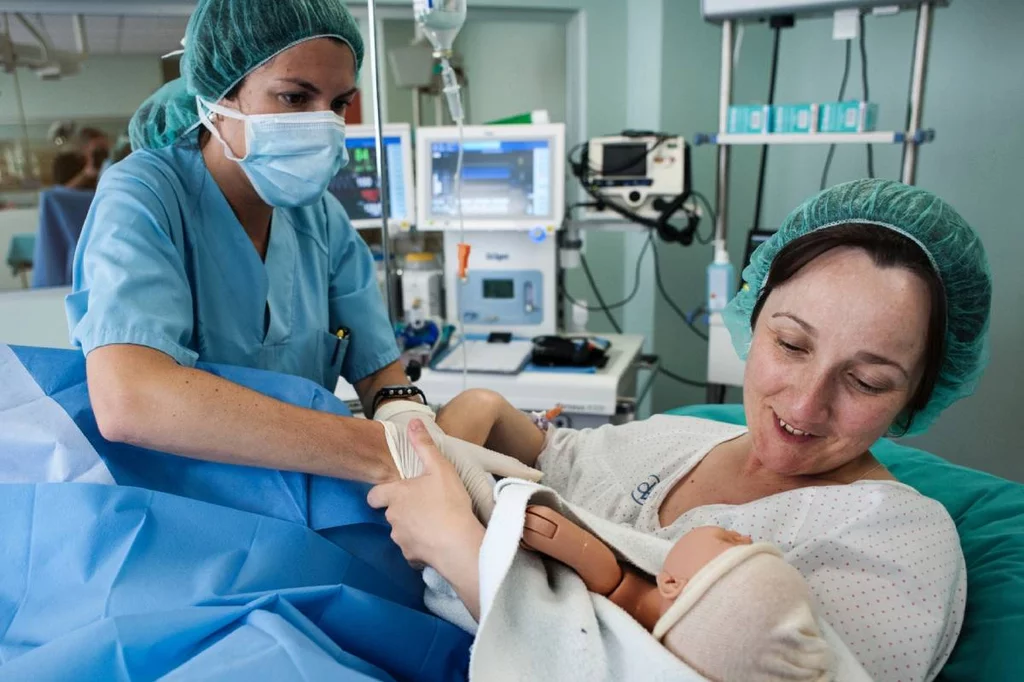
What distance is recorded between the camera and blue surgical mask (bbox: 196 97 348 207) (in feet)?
4.19

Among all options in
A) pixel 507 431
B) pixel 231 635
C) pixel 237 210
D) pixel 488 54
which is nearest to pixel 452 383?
pixel 507 431

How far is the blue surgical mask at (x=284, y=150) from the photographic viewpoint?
128 cm

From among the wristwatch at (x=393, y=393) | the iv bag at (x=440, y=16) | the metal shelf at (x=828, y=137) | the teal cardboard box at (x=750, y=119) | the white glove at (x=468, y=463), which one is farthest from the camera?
the teal cardboard box at (x=750, y=119)

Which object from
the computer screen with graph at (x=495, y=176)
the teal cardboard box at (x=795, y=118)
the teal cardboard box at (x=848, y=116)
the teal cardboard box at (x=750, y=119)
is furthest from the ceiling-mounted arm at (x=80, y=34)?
the teal cardboard box at (x=848, y=116)

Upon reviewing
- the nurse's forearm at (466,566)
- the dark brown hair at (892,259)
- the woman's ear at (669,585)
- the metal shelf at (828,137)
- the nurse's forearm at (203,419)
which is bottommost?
the nurse's forearm at (466,566)

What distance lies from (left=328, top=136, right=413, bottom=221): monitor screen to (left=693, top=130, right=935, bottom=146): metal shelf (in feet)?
3.38

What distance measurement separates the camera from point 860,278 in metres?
1.00

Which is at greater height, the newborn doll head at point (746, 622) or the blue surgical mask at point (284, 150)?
the blue surgical mask at point (284, 150)

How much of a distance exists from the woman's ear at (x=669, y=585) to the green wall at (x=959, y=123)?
7.56ft

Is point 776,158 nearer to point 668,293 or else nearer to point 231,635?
point 668,293

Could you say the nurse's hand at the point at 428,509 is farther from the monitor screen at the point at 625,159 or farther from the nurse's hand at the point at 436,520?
the monitor screen at the point at 625,159

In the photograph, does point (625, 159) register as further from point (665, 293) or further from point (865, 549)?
point (865, 549)

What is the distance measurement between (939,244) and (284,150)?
38.5 inches

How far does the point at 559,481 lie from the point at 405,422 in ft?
0.96
